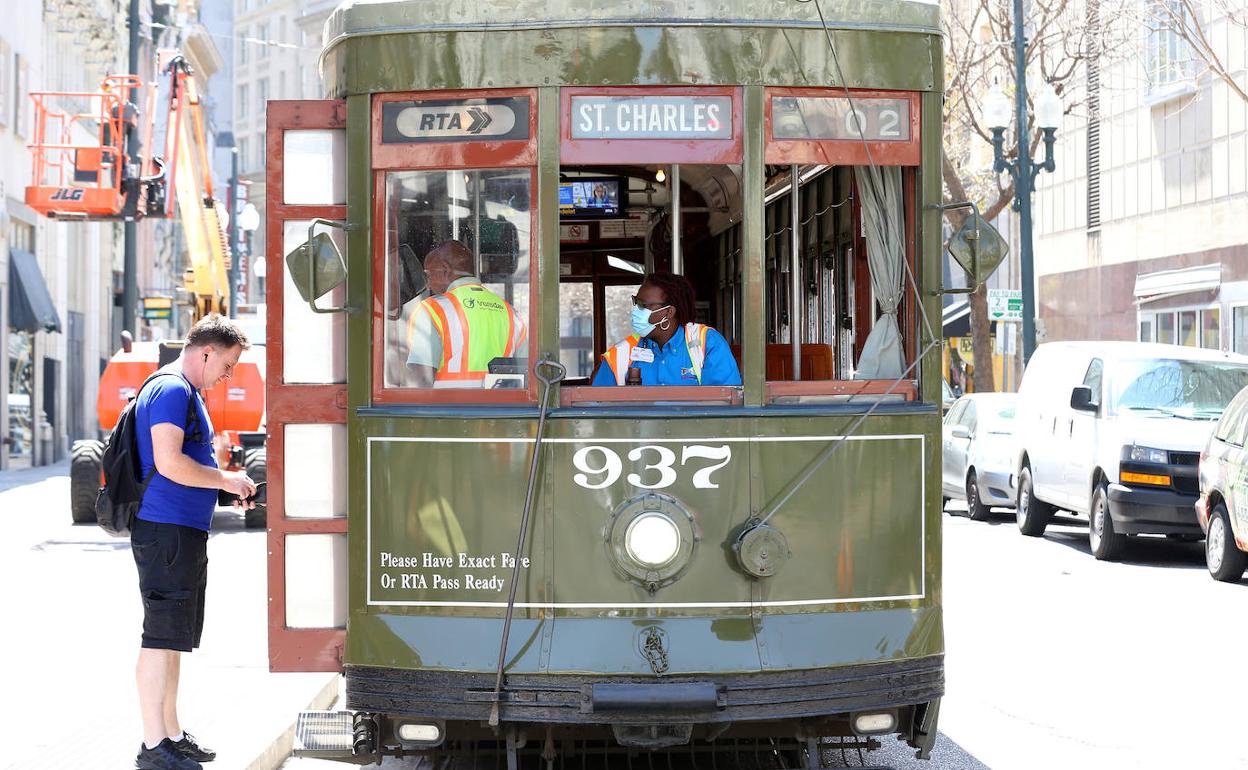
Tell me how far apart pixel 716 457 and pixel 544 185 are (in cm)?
113

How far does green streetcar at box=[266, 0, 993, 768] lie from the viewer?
5.93 meters

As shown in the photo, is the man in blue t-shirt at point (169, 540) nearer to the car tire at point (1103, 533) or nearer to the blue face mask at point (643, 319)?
the blue face mask at point (643, 319)

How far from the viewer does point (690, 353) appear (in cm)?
654

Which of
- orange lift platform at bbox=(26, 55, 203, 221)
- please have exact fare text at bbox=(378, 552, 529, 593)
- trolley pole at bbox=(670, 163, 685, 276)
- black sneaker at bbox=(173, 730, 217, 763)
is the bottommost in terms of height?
black sneaker at bbox=(173, 730, 217, 763)

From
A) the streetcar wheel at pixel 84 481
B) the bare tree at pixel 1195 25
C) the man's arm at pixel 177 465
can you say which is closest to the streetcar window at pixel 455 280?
the man's arm at pixel 177 465

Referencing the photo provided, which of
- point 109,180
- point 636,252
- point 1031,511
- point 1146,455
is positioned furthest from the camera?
point 109,180

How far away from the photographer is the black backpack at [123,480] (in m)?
6.62

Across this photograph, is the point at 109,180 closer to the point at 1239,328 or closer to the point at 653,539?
the point at 1239,328

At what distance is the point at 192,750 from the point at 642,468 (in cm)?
218

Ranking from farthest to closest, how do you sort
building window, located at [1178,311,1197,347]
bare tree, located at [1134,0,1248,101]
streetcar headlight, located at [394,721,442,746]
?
building window, located at [1178,311,1197,347] → bare tree, located at [1134,0,1248,101] → streetcar headlight, located at [394,721,442,746]

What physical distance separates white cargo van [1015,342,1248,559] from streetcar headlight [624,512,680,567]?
9.65m

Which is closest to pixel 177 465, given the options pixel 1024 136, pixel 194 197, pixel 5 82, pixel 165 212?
pixel 194 197

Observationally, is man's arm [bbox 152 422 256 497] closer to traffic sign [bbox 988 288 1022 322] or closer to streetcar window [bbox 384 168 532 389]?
streetcar window [bbox 384 168 532 389]

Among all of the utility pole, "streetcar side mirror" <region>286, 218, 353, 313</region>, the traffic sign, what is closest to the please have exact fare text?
"streetcar side mirror" <region>286, 218, 353, 313</region>
